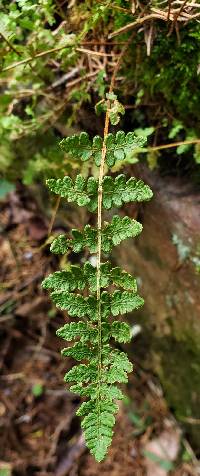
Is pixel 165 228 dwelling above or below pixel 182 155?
below

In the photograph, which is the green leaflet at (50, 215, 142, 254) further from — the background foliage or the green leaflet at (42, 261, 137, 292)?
the background foliage

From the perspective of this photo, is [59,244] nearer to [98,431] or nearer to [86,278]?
[86,278]

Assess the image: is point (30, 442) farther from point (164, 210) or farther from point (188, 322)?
point (164, 210)

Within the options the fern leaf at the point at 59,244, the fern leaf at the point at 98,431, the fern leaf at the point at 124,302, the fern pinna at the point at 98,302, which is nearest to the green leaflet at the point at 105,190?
the fern pinna at the point at 98,302

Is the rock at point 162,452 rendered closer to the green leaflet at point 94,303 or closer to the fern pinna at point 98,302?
the fern pinna at point 98,302

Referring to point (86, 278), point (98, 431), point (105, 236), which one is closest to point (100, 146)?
point (105, 236)

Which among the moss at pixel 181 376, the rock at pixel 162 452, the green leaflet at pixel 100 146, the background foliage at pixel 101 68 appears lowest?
the rock at pixel 162 452

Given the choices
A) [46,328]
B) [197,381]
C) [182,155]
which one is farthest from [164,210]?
[46,328]
